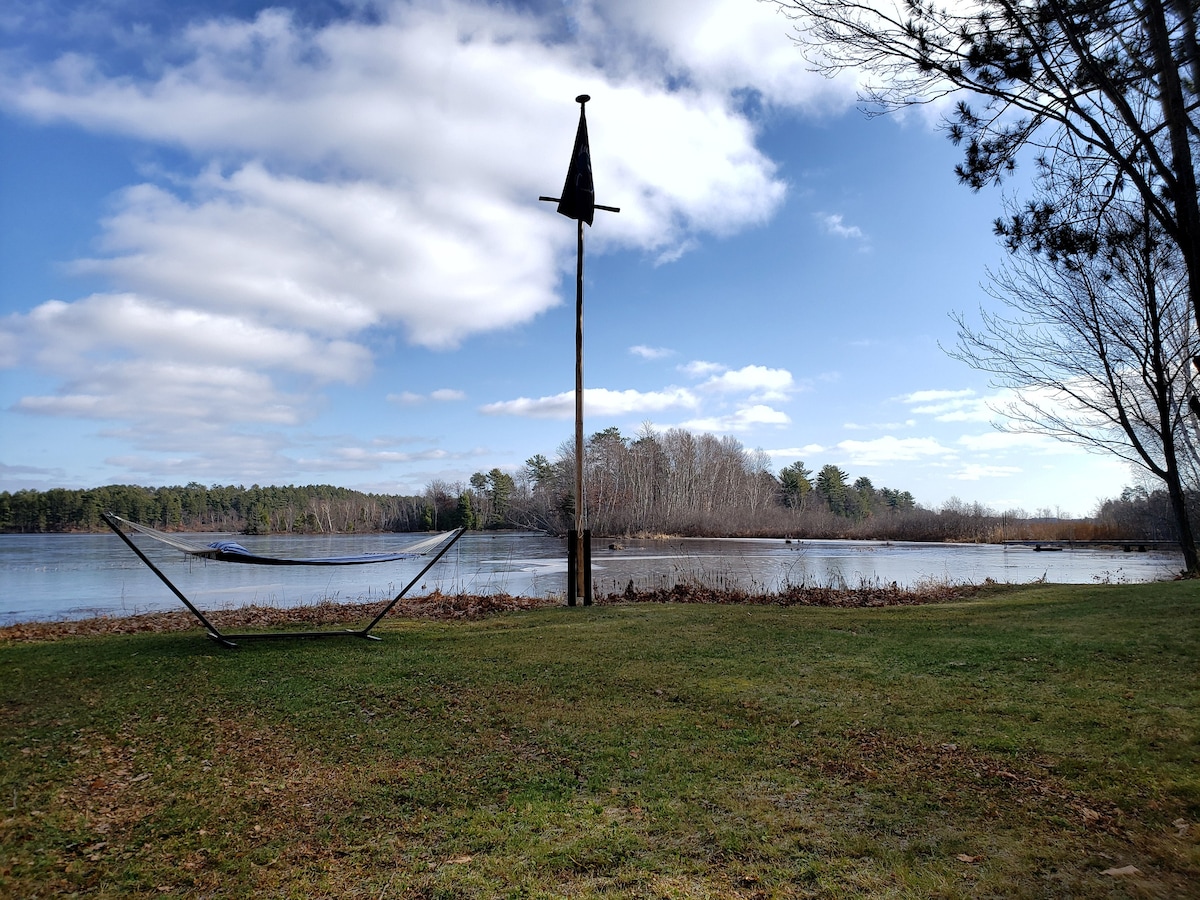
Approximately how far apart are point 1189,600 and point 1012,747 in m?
6.40

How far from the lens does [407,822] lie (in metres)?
2.91

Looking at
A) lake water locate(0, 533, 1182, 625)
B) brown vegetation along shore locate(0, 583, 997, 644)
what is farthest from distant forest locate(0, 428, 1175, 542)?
brown vegetation along shore locate(0, 583, 997, 644)

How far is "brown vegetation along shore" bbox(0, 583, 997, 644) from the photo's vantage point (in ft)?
28.3

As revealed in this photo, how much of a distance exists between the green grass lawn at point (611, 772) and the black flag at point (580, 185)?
282 inches

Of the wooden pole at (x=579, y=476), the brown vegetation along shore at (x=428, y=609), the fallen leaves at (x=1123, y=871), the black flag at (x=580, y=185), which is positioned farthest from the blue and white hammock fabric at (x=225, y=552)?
the black flag at (x=580, y=185)

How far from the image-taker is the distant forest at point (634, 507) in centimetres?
4741

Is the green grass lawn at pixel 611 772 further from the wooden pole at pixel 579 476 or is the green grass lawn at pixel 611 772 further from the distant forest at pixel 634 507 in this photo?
the distant forest at pixel 634 507

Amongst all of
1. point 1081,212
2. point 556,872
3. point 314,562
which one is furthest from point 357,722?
point 1081,212

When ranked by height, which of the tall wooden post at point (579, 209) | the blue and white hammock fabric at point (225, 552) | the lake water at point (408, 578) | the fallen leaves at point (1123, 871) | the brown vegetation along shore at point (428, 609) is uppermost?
the tall wooden post at point (579, 209)

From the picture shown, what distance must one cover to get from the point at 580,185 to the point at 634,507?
1892 inches

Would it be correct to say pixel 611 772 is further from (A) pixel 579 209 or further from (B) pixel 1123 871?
(A) pixel 579 209

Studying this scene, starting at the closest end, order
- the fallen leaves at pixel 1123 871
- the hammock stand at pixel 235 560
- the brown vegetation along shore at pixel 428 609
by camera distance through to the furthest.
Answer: the fallen leaves at pixel 1123 871, the hammock stand at pixel 235 560, the brown vegetation along shore at pixel 428 609

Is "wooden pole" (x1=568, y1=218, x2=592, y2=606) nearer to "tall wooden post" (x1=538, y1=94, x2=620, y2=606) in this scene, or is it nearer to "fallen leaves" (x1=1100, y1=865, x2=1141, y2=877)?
"tall wooden post" (x1=538, y1=94, x2=620, y2=606)

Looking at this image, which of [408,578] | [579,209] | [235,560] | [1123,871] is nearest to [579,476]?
[579,209]
